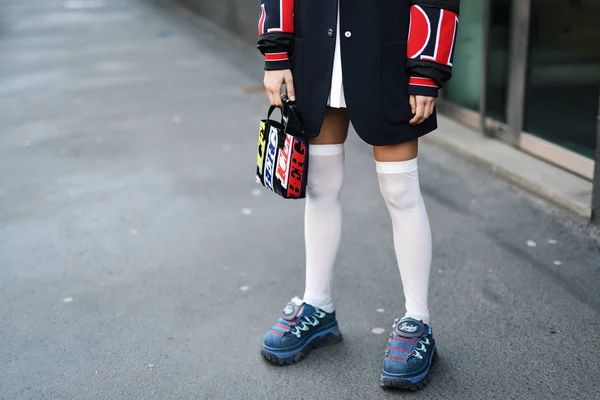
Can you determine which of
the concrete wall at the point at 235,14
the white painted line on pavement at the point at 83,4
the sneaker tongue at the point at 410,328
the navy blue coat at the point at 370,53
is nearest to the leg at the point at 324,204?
the navy blue coat at the point at 370,53

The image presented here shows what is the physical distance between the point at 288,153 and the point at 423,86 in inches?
20.4

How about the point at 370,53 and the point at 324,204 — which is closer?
the point at 370,53

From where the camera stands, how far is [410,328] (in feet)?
9.50

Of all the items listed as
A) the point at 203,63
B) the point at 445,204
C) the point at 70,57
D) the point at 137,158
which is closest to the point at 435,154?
the point at 445,204

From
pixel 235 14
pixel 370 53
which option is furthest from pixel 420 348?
pixel 235 14

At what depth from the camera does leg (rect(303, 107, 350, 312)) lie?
2859mm

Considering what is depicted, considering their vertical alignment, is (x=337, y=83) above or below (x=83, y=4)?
above

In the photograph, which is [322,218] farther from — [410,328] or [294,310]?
[410,328]

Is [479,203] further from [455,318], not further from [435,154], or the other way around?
[455,318]

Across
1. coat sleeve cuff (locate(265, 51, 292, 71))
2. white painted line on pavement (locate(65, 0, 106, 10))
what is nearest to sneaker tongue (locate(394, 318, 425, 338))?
coat sleeve cuff (locate(265, 51, 292, 71))

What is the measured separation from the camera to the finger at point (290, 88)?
2.80 m

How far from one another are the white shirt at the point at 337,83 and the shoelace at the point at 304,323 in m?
0.86

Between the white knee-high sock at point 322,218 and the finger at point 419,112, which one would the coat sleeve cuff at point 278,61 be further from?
the finger at point 419,112

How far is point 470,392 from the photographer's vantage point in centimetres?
281
